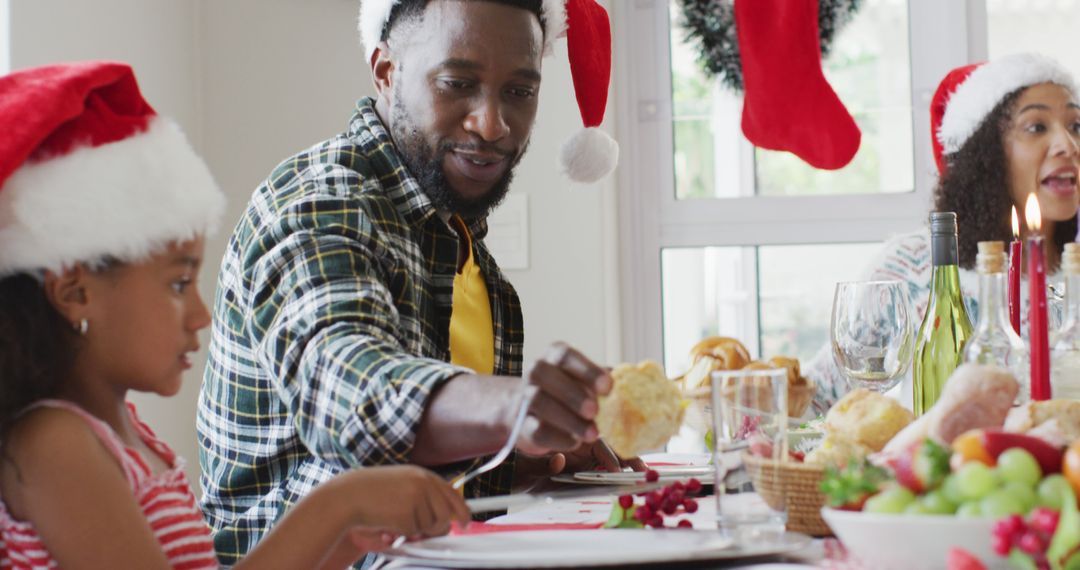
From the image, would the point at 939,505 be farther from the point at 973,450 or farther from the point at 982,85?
the point at 982,85

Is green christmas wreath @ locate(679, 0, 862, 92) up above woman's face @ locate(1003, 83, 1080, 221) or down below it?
above

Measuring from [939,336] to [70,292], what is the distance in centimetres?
95

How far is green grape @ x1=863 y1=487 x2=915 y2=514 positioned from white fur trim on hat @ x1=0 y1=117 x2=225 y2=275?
56 centimetres

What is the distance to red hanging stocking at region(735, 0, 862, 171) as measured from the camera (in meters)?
2.63

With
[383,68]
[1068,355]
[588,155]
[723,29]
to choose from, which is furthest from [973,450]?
[723,29]

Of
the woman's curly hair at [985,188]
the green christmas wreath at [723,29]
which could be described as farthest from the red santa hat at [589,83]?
the green christmas wreath at [723,29]

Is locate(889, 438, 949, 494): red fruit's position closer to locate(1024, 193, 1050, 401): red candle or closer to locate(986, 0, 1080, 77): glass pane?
locate(1024, 193, 1050, 401): red candle

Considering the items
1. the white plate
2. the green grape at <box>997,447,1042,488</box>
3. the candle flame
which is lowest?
the white plate

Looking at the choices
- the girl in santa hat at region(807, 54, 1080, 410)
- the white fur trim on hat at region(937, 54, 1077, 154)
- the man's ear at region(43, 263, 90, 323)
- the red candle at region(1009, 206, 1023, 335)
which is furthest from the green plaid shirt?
the white fur trim on hat at region(937, 54, 1077, 154)

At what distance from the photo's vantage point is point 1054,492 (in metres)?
0.70

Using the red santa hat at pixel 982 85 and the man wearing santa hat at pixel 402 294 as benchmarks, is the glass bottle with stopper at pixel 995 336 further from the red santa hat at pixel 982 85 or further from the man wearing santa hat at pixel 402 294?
the red santa hat at pixel 982 85

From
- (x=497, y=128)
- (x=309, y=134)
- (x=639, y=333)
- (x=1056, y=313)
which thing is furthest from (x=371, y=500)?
(x=639, y=333)

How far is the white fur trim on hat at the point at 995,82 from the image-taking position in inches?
107

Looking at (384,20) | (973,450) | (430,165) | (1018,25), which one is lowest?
(973,450)
